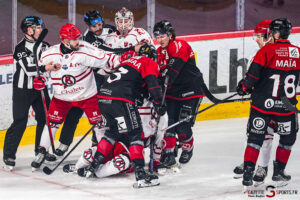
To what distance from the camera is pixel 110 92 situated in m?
5.66

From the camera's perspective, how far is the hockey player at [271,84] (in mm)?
5270

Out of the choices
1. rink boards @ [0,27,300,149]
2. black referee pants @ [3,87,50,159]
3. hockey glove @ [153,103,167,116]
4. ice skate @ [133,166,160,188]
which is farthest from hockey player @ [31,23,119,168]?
rink boards @ [0,27,300,149]

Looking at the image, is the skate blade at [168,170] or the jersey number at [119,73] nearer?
the jersey number at [119,73]

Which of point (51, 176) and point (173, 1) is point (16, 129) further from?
point (173, 1)

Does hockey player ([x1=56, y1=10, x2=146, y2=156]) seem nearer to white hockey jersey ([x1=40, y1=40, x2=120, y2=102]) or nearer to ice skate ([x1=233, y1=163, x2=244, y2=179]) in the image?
white hockey jersey ([x1=40, y1=40, x2=120, y2=102])

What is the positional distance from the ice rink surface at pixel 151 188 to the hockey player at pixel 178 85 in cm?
22

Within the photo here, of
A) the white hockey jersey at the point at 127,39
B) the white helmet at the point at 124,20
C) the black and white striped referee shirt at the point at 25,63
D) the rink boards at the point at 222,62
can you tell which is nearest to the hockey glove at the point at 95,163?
the black and white striped referee shirt at the point at 25,63

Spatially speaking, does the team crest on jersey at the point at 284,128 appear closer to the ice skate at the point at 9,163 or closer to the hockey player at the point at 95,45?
the hockey player at the point at 95,45

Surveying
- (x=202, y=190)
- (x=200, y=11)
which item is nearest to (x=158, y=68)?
(x=202, y=190)

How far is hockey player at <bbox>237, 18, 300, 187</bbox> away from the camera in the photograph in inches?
207

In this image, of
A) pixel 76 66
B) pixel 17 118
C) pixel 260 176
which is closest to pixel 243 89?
pixel 260 176

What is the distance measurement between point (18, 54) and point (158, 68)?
1236mm

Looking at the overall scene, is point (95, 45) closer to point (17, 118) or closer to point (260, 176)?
point (17, 118)

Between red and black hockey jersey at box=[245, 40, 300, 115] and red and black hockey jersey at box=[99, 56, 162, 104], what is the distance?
26.9 inches
